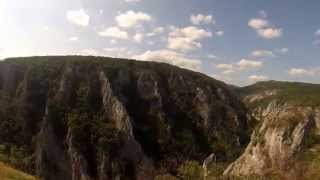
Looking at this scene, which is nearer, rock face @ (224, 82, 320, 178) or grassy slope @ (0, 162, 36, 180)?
grassy slope @ (0, 162, 36, 180)

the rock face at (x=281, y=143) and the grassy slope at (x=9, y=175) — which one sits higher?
the grassy slope at (x=9, y=175)

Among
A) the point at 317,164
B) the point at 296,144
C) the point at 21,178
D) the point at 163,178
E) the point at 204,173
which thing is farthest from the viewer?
the point at 204,173

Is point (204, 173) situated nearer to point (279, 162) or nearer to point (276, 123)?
point (276, 123)

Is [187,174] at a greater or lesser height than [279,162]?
lesser

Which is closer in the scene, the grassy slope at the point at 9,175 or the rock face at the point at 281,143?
the grassy slope at the point at 9,175

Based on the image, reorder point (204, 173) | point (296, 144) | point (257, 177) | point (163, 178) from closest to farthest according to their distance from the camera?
point (257, 177) → point (296, 144) → point (163, 178) → point (204, 173)

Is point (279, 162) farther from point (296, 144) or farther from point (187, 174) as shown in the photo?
point (187, 174)

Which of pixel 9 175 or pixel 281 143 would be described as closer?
pixel 9 175

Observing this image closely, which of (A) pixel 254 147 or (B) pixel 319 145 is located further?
(A) pixel 254 147

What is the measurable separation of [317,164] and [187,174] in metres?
53.5

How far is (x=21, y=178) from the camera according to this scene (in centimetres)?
3569

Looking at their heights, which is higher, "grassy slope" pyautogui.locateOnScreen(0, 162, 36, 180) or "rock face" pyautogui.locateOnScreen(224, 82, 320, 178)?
"grassy slope" pyautogui.locateOnScreen(0, 162, 36, 180)

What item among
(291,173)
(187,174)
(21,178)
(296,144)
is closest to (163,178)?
(187,174)

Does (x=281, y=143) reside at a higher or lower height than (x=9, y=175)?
lower
